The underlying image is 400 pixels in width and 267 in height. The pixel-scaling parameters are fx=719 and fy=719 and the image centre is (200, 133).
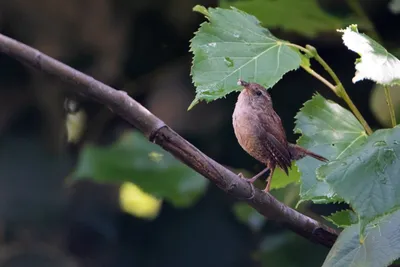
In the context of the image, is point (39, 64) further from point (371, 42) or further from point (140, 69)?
point (140, 69)

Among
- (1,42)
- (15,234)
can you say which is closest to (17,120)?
(15,234)

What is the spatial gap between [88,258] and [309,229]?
1645 mm

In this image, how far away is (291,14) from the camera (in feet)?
6.59

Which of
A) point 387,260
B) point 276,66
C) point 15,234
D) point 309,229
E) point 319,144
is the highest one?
point 15,234

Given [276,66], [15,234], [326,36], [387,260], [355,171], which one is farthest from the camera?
[15,234]

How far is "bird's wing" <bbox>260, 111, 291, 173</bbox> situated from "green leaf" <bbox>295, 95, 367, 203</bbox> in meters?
0.09

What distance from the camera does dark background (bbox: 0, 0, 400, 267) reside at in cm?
263

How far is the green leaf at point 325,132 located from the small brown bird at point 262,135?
34 millimetres

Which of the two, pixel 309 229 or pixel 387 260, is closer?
pixel 387 260

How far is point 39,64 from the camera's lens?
3.81ft

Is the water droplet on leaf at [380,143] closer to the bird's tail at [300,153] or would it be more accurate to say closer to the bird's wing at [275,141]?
the bird's tail at [300,153]

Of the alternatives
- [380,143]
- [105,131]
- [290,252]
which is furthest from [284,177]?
[105,131]

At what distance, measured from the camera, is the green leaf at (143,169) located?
228 centimetres

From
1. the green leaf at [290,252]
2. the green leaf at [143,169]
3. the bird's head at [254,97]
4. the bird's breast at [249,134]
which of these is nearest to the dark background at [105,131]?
the green leaf at [290,252]
